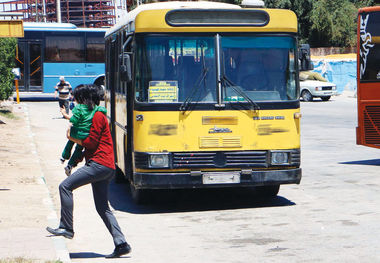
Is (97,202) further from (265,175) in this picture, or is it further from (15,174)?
(15,174)

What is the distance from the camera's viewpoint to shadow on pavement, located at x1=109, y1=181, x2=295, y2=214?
10227 millimetres

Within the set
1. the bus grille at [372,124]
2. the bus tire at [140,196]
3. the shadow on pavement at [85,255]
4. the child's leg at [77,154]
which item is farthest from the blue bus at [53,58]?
the shadow on pavement at [85,255]

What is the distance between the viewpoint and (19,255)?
6.86 m

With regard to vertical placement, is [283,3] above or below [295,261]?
above

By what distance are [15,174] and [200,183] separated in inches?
200

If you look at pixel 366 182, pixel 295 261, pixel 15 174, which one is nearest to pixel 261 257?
pixel 295 261

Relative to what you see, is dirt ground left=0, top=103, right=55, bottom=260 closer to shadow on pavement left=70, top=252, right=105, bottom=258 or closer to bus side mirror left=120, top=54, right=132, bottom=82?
shadow on pavement left=70, top=252, right=105, bottom=258

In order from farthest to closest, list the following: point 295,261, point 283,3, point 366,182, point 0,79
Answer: point 283,3 → point 0,79 → point 366,182 → point 295,261

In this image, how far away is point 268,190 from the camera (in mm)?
10875

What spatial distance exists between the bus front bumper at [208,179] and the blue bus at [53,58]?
29.0 meters

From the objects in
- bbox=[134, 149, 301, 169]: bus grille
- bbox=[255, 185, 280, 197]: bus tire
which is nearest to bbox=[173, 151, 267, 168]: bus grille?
bbox=[134, 149, 301, 169]: bus grille

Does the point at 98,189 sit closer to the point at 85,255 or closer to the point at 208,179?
the point at 85,255

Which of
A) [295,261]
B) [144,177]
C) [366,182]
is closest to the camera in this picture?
[295,261]

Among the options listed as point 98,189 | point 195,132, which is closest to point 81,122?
point 98,189
